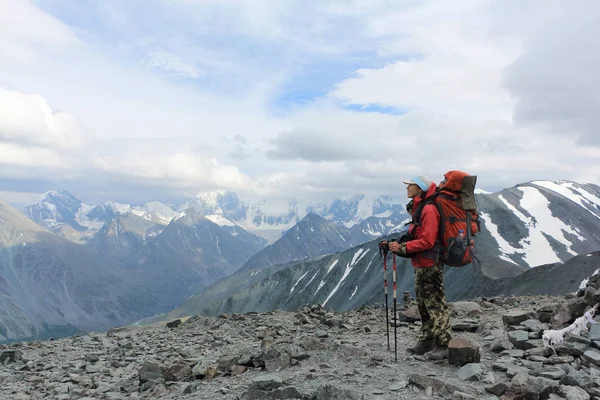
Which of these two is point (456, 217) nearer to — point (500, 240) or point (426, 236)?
point (426, 236)

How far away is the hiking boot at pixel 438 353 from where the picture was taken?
35.2 ft

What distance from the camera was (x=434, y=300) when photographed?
11023 millimetres

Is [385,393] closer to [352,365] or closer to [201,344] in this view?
[352,365]

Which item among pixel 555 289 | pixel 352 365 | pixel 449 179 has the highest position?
pixel 449 179

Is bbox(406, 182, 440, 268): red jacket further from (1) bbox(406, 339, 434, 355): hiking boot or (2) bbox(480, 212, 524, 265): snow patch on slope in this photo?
(2) bbox(480, 212, 524, 265): snow patch on slope

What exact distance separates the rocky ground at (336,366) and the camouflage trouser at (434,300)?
21.3 inches

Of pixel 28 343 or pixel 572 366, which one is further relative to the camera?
pixel 28 343

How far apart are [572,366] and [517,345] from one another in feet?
6.05

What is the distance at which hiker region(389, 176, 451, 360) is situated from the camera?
10.4 metres

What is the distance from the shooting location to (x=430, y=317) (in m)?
11.2

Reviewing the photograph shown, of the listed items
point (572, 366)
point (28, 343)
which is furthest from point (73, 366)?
point (572, 366)

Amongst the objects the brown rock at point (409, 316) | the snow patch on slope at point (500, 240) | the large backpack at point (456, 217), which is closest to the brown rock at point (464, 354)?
the large backpack at point (456, 217)

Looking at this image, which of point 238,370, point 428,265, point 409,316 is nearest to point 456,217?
point 428,265

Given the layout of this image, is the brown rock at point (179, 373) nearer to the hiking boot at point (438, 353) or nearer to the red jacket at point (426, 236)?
the hiking boot at point (438, 353)
